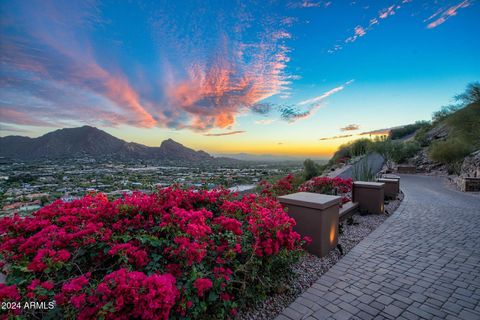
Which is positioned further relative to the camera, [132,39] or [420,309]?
[132,39]

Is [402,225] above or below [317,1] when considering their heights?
below

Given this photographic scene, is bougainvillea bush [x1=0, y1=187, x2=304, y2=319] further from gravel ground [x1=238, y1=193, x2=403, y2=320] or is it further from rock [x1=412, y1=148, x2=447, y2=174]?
rock [x1=412, y1=148, x2=447, y2=174]

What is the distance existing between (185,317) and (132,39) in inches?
279

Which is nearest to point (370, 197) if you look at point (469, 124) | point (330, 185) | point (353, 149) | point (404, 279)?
point (330, 185)

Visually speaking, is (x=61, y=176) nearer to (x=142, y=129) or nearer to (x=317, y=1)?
(x=142, y=129)

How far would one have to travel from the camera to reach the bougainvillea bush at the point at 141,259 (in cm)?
138

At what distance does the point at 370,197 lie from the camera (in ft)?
19.3

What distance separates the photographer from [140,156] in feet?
28.1

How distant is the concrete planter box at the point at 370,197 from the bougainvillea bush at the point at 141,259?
411cm

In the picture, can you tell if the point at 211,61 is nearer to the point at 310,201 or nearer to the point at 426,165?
the point at 310,201

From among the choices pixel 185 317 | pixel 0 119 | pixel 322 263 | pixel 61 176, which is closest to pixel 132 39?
pixel 0 119

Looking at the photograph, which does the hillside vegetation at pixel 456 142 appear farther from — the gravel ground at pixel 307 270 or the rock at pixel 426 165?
the gravel ground at pixel 307 270

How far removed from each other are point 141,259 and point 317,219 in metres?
2.70

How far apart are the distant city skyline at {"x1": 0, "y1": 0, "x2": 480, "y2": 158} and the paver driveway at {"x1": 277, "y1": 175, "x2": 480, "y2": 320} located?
7050 mm
